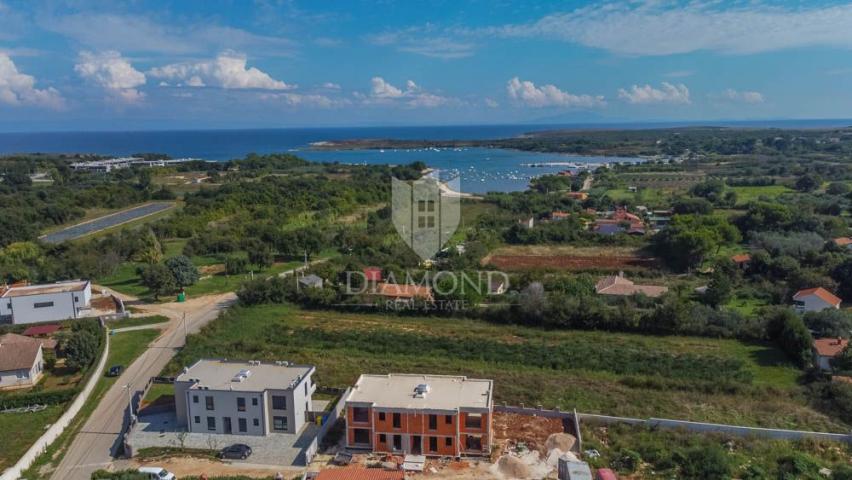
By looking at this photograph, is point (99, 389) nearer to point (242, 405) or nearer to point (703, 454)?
point (242, 405)

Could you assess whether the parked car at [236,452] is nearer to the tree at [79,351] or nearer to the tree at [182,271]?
the tree at [79,351]

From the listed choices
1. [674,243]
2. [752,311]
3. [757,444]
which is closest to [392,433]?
[757,444]

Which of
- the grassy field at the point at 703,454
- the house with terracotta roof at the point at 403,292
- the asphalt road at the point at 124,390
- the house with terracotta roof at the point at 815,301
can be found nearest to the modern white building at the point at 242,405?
the asphalt road at the point at 124,390

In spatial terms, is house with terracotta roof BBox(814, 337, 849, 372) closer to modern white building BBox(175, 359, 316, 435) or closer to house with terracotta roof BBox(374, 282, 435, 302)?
house with terracotta roof BBox(374, 282, 435, 302)

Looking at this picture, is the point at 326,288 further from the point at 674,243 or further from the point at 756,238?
the point at 756,238

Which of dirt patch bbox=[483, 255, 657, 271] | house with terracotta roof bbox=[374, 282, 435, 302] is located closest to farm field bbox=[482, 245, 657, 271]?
dirt patch bbox=[483, 255, 657, 271]

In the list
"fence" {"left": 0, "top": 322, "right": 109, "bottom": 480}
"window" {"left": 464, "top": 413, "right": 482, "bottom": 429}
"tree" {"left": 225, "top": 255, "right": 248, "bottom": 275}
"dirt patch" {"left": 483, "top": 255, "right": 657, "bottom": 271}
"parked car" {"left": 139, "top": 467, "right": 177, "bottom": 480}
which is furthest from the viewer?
"dirt patch" {"left": 483, "top": 255, "right": 657, "bottom": 271}
